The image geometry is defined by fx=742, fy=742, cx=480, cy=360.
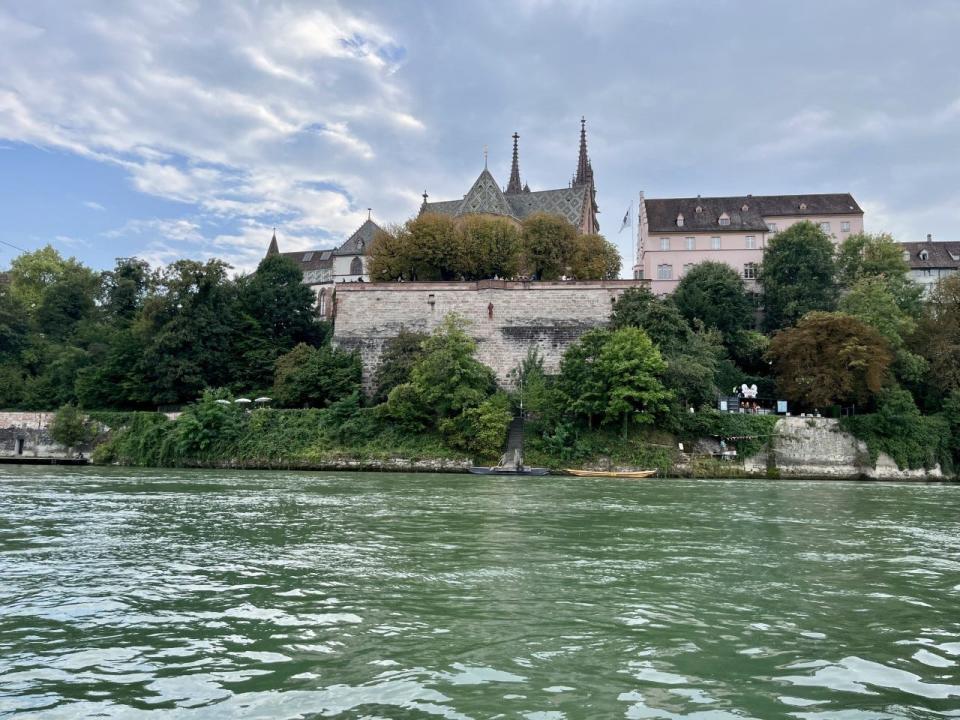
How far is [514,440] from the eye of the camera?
37.4 metres

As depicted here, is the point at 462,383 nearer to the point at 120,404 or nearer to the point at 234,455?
the point at 234,455

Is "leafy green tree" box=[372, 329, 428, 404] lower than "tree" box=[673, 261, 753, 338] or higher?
lower

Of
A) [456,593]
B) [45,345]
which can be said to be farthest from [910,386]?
[45,345]

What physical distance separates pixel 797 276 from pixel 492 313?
2046 cm

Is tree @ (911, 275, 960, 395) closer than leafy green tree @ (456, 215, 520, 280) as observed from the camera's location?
Yes

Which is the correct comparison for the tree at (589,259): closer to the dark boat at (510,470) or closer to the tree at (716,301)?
the tree at (716,301)

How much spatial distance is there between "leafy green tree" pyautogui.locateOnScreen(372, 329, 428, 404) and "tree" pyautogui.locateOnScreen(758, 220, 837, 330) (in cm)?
2337

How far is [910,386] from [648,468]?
53.3ft

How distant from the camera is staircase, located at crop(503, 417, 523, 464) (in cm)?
3634

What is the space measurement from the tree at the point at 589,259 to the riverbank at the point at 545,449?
15221 mm

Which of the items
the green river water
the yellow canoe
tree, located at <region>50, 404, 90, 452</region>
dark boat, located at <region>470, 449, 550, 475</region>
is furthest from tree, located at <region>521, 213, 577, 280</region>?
the green river water

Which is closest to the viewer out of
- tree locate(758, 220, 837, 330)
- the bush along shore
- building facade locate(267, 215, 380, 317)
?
the bush along shore

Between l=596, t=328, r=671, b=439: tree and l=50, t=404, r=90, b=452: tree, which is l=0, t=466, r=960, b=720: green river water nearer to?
l=596, t=328, r=671, b=439: tree

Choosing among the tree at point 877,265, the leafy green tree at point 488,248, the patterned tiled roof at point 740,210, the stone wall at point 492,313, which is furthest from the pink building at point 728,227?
the leafy green tree at point 488,248
